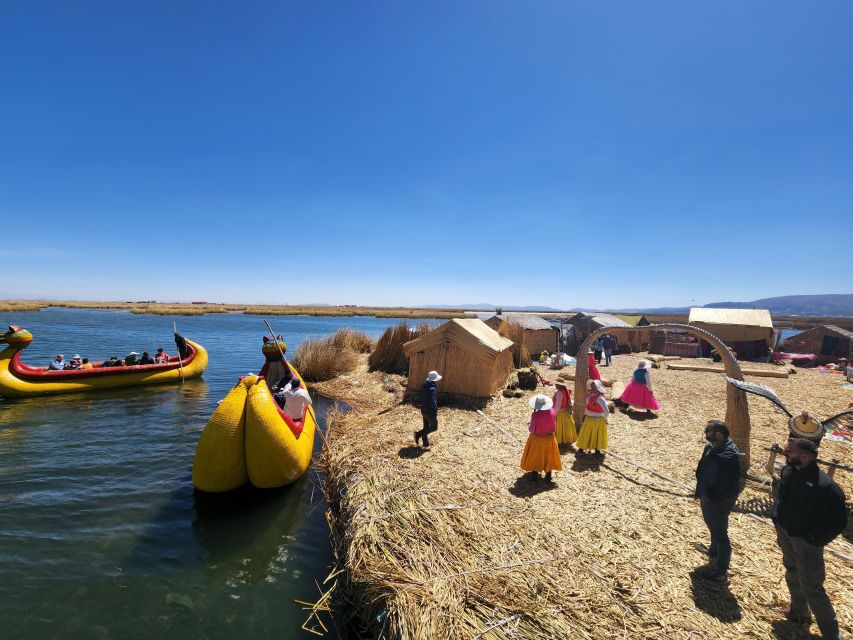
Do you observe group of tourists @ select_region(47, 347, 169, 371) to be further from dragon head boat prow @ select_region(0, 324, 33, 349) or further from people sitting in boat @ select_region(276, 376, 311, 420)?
people sitting in boat @ select_region(276, 376, 311, 420)

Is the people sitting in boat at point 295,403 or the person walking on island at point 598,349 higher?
the people sitting in boat at point 295,403

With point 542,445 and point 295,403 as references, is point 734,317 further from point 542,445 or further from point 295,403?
point 295,403

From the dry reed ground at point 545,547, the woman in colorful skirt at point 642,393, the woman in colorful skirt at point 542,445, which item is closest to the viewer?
the dry reed ground at point 545,547

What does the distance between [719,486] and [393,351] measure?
14818mm

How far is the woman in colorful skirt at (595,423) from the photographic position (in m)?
7.41

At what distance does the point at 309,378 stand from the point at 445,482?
12.8 m

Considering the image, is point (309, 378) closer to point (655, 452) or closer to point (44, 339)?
Result: point (655, 452)

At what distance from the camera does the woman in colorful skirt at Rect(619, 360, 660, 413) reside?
10453mm

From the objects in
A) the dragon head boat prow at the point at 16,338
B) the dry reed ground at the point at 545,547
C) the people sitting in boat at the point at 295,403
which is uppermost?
the dragon head boat prow at the point at 16,338

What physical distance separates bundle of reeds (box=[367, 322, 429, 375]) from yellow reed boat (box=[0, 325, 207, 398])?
845cm

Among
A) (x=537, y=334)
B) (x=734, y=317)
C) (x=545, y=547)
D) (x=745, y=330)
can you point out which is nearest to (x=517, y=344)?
(x=537, y=334)

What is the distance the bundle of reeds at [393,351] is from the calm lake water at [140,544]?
8959mm

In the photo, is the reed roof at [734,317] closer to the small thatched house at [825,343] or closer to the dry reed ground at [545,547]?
the small thatched house at [825,343]

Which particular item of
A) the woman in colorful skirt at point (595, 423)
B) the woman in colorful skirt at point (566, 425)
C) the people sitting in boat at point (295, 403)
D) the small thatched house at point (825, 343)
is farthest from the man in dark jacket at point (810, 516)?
the small thatched house at point (825, 343)
